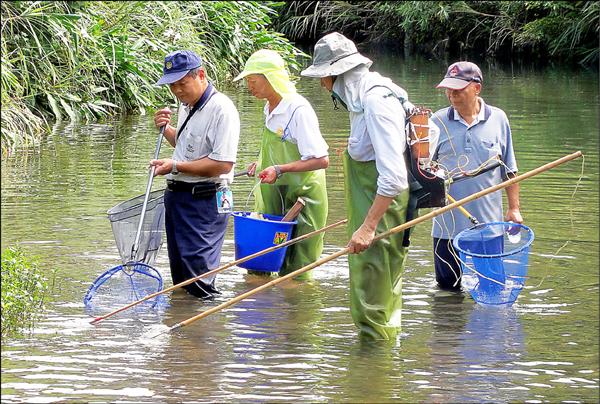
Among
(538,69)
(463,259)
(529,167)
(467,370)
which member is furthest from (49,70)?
(538,69)

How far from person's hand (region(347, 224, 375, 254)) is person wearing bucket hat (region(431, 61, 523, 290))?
1.47 meters

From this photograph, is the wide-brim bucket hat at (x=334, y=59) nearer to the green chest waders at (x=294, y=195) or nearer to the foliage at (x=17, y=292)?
the green chest waders at (x=294, y=195)

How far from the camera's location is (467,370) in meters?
6.64

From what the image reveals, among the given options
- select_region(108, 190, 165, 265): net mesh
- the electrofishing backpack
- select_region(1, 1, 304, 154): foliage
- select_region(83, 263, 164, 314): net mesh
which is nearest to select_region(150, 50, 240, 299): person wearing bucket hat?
select_region(108, 190, 165, 265): net mesh

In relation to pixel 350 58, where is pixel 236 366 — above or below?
below

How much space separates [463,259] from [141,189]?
5.16 meters

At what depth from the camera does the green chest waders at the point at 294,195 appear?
8469 millimetres

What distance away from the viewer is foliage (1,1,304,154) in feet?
52.7

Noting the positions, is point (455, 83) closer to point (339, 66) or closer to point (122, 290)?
point (339, 66)

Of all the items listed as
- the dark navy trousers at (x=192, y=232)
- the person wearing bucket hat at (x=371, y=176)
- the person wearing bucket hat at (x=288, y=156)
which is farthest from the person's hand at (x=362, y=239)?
the dark navy trousers at (x=192, y=232)

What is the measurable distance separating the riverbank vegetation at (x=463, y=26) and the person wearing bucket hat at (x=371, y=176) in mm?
22648

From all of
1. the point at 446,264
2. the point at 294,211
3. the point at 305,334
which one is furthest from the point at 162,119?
the point at 446,264

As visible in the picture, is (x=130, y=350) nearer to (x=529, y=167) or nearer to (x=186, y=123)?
(x=186, y=123)

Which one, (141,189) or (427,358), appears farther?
(141,189)
